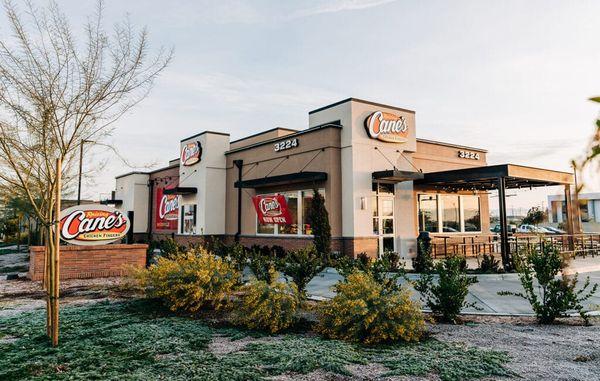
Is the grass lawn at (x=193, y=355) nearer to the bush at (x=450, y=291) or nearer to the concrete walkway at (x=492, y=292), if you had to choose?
the bush at (x=450, y=291)

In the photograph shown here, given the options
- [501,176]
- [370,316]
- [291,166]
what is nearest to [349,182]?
[291,166]

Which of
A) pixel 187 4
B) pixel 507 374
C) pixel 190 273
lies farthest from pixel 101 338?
pixel 187 4

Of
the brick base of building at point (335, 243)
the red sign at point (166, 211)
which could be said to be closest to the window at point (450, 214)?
the brick base of building at point (335, 243)

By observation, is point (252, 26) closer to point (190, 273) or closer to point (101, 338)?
point (190, 273)

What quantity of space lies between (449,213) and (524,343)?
15.1 m

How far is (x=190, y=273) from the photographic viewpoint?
852cm

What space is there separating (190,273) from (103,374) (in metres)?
3.81

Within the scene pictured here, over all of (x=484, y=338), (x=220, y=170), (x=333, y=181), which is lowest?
(x=484, y=338)

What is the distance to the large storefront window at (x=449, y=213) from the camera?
19.6 meters

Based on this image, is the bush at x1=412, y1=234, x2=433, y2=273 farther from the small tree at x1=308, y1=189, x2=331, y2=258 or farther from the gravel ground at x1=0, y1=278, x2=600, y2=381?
the small tree at x1=308, y1=189, x2=331, y2=258

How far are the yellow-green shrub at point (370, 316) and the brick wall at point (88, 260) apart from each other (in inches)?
354

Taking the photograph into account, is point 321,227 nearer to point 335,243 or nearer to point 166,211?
point 335,243

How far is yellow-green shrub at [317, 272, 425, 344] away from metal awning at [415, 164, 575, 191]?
9531 millimetres

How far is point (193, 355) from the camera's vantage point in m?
5.46
